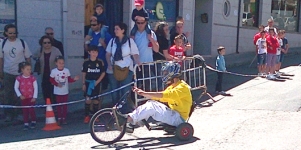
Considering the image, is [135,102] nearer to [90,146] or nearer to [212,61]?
[90,146]

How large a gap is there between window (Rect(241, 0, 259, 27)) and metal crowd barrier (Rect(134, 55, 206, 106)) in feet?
37.8

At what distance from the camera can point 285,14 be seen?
24844mm

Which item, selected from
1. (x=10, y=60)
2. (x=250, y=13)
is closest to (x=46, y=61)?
(x=10, y=60)

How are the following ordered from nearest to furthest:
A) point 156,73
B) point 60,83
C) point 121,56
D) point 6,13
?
point 121,56, point 60,83, point 156,73, point 6,13

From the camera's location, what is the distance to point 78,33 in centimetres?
1227

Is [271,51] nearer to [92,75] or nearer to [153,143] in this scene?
[92,75]

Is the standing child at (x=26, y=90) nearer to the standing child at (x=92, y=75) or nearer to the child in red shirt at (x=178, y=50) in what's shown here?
the standing child at (x=92, y=75)

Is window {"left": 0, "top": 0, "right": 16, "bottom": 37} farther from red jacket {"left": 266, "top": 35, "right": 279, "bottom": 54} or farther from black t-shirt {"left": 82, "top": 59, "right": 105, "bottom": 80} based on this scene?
red jacket {"left": 266, "top": 35, "right": 279, "bottom": 54}

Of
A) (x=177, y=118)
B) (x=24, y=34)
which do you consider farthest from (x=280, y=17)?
(x=177, y=118)

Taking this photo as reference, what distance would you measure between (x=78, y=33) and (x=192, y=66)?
367cm

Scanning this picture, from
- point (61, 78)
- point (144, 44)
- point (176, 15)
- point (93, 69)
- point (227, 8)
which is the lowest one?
point (61, 78)

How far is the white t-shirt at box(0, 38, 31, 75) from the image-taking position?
891cm

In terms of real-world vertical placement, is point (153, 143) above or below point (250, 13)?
below

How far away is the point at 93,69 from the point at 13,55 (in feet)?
5.28
